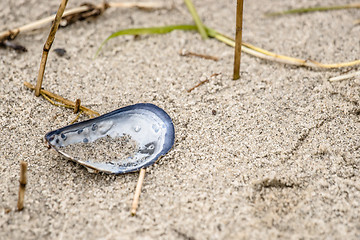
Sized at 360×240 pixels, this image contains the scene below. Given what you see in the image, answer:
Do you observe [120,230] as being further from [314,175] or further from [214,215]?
[314,175]

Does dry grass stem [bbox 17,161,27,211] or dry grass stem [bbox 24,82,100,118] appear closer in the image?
dry grass stem [bbox 17,161,27,211]

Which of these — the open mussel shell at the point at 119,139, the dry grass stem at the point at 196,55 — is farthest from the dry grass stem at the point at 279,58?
the open mussel shell at the point at 119,139

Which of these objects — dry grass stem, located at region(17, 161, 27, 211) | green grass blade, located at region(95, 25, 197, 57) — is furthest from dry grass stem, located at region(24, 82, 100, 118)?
dry grass stem, located at region(17, 161, 27, 211)

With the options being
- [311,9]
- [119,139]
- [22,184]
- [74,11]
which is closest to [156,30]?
[74,11]

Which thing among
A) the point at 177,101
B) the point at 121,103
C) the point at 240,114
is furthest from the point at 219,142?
the point at 121,103

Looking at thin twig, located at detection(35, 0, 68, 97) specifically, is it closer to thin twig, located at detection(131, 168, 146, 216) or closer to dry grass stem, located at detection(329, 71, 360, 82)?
thin twig, located at detection(131, 168, 146, 216)
